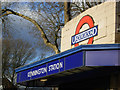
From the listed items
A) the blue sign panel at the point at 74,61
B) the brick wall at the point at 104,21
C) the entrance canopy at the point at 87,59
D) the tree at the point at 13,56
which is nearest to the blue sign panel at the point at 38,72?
the entrance canopy at the point at 87,59

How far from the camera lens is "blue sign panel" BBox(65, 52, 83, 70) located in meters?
13.0

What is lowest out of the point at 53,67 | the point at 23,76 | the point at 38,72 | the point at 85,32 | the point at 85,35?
the point at 23,76

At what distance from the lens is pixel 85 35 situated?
1653 cm

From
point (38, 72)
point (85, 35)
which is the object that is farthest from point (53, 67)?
point (85, 35)

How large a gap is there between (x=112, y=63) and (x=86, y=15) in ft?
16.0

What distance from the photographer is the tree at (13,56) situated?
43.6m

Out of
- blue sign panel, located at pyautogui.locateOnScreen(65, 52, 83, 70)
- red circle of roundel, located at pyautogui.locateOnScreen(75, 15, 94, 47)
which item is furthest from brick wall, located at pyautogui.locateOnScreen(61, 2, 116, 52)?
blue sign panel, located at pyautogui.locateOnScreen(65, 52, 83, 70)

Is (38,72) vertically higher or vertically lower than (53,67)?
lower

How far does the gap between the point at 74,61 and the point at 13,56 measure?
32.6 meters

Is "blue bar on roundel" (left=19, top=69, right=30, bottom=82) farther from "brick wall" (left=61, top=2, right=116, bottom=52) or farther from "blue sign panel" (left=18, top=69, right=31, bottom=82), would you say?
"brick wall" (left=61, top=2, right=116, bottom=52)

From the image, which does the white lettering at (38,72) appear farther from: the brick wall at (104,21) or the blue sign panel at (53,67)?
the brick wall at (104,21)

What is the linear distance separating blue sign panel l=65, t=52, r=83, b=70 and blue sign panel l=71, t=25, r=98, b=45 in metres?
2.46

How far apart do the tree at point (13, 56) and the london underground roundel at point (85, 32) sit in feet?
85.1

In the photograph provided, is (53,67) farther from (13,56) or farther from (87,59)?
(13,56)
